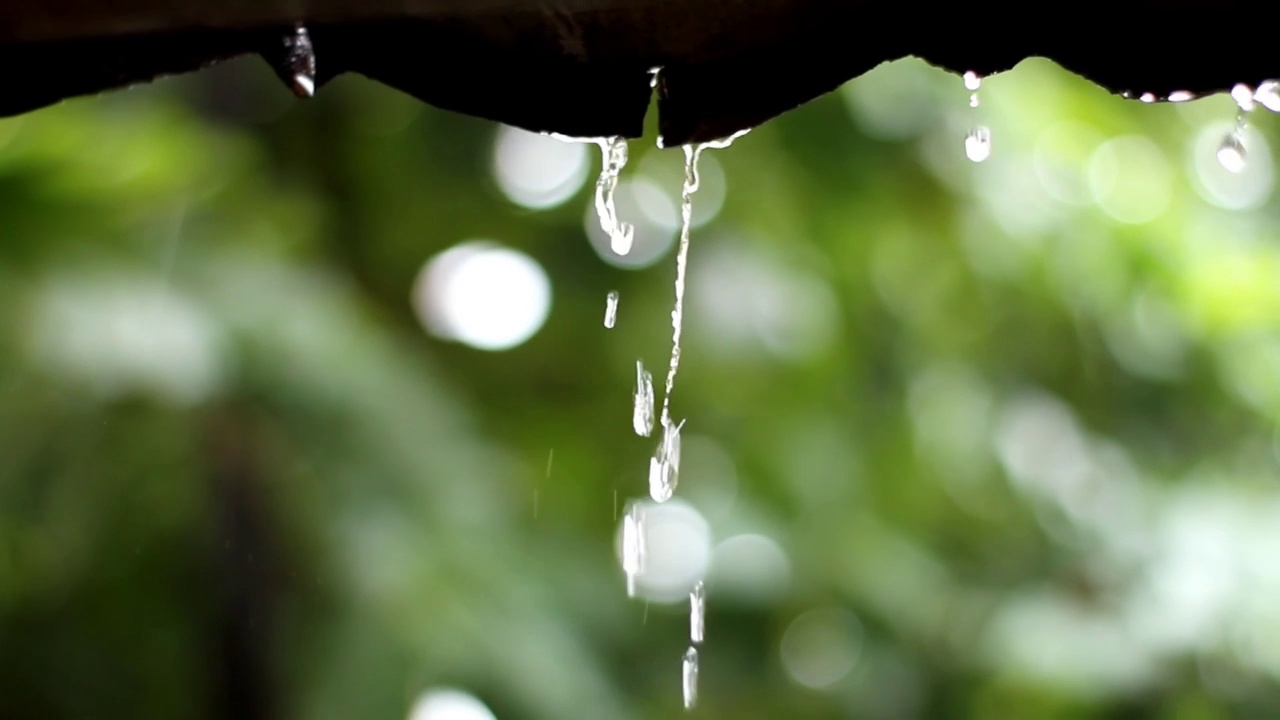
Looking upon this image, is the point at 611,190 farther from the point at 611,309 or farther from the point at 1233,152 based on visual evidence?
the point at 611,309

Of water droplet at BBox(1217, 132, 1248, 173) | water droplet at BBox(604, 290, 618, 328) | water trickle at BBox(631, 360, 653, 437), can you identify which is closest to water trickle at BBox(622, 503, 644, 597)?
water droplet at BBox(604, 290, 618, 328)

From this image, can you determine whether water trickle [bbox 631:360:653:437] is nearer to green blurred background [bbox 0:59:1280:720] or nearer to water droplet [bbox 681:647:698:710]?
green blurred background [bbox 0:59:1280:720]

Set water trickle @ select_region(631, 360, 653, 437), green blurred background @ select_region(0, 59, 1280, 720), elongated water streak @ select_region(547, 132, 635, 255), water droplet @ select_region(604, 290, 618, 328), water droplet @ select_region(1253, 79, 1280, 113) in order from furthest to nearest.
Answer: water droplet @ select_region(604, 290, 618, 328) < green blurred background @ select_region(0, 59, 1280, 720) < water trickle @ select_region(631, 360, 653, 437) < elongated water streak @ select_region(547, 132, 635, 255) < water droplet @ select_region(1253, 79, 1280, 113)

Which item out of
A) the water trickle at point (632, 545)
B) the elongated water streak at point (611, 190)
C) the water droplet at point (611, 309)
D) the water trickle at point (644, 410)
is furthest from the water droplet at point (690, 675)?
the elongated water streak at point (611, 190)

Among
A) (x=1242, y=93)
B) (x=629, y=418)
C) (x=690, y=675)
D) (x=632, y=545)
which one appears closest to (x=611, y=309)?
(x=629, y=418)

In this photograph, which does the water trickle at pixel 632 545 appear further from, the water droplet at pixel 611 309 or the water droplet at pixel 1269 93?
the water droplet at pixel 1269 93

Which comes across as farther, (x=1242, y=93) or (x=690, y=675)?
(x=690, y=675)
